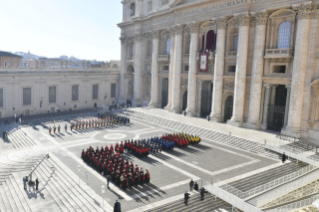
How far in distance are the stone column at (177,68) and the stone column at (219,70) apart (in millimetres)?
7235

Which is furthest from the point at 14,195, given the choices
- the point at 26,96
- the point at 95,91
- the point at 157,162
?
the point at 95,91

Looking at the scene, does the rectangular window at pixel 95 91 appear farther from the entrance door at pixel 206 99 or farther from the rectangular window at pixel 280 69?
the rectangular window at pixel 280 69

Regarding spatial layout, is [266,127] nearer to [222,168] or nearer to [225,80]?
[225,80]

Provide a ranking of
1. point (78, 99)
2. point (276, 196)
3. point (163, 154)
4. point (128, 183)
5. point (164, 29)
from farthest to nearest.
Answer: point (78, 99), point (164, 29), point (163, 154), point (128, 183), point (276, 196)

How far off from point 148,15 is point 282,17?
80.9 ft

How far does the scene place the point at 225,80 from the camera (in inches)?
1486

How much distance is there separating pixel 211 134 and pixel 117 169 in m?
15.9

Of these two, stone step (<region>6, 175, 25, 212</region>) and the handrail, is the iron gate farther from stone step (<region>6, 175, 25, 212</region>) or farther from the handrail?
stone step (<region>6, 175, 25, 212</region>)

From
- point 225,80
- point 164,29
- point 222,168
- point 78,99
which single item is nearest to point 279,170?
point 222,168

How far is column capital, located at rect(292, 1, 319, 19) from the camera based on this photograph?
28031 mm

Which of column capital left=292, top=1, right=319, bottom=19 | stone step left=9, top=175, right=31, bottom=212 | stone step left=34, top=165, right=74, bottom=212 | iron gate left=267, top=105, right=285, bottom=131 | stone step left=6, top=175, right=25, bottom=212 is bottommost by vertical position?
stone step left=6, top=175, right=25, bottom=212

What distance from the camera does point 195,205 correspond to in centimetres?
1736

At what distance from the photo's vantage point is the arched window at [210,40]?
129 ft

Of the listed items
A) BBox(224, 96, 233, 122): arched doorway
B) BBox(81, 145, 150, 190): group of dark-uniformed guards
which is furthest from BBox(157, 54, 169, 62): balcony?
BBox(81, 145, 150, 190): group of dark-uniformed guards
